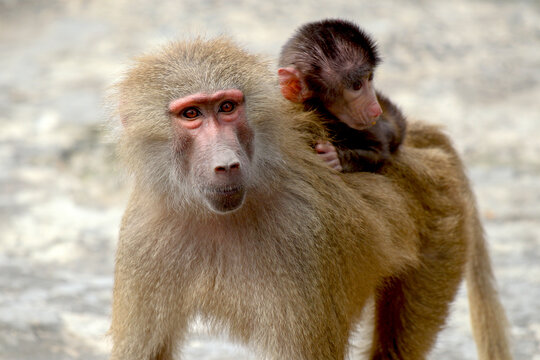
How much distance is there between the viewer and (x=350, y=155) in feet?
12.2

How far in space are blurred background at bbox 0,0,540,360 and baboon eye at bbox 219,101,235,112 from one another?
63 cm

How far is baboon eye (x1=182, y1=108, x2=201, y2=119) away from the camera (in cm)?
314

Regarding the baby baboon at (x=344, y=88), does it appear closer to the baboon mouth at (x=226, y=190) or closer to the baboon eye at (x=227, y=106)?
the baboon eye at (x=227, y=106)

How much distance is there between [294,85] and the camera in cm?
389

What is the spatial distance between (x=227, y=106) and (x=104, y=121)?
0.72m

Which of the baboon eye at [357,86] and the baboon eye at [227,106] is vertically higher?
the baboon eye at [357,86]

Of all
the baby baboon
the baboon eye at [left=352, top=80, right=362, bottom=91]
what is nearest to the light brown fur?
the baby baboon

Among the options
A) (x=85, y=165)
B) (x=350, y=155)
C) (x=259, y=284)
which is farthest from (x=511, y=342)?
(x=85, y=165)

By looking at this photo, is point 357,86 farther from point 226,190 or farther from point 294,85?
point 226,190

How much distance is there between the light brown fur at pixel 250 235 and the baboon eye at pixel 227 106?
0.06 meters

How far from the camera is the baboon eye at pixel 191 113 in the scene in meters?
3.14

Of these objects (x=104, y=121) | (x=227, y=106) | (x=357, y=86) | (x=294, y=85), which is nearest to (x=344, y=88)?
(x=357, y=86)

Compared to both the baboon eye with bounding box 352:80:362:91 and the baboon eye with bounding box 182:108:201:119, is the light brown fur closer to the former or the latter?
the baboon eye with bounding box 182:108:201:119

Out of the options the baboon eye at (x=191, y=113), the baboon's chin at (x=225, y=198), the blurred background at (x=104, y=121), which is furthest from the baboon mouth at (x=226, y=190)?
the blurred background at (x=104, y=121)
